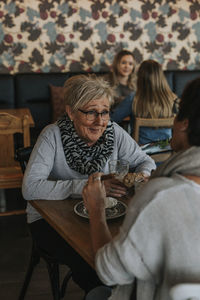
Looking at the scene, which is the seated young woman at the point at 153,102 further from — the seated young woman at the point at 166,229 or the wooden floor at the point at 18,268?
the seated young woman at the point at 166,229

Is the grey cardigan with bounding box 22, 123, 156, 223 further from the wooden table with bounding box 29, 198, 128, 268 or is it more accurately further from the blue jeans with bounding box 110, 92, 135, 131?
the blue jeans with bounding box 110, 92, 135, 131

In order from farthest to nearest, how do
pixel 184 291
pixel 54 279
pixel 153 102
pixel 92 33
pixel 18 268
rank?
pixel 92 33, pixel 153 102, pixel 18 268, pixel 54 279, pixel 184 291

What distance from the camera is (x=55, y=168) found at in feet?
5.99

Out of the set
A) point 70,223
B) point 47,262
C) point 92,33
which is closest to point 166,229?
point 70,223

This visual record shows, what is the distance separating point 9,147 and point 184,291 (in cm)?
225

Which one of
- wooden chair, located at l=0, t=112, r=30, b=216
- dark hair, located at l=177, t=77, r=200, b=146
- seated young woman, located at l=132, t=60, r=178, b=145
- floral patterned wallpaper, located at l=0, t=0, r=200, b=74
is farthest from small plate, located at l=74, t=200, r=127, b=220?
floral patterned wallpaper, located at l=0, t=0, r=200, b=74

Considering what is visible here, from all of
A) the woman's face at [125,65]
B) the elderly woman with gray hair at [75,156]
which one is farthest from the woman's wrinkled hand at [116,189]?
the woman's face at [125,65]

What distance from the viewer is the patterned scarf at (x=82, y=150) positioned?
1.81 meters

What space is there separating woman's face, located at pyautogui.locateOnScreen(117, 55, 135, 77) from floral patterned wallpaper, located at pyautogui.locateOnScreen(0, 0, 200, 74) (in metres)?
0.48

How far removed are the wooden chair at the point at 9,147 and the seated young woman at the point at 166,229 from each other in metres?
1.91

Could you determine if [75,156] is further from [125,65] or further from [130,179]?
[125,65]

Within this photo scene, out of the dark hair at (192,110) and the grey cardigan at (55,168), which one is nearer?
the dark hair at (192,110)

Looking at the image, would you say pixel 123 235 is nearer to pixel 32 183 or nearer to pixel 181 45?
pixel 32 183

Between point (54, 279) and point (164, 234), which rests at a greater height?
point (164, 234)
